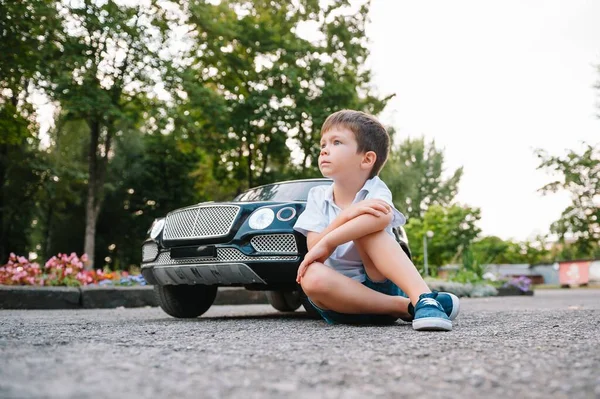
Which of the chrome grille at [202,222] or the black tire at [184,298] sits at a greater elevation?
the chrome grille at [202,222]

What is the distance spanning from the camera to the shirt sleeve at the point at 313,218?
3.73 meters

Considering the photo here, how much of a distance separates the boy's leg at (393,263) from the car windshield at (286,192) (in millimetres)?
1682

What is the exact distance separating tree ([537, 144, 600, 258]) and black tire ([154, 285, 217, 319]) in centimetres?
2754

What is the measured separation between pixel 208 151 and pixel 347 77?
213 inches

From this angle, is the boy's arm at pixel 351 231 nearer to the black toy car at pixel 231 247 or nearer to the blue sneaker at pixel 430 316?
the blue sneaker at pixel 430 316

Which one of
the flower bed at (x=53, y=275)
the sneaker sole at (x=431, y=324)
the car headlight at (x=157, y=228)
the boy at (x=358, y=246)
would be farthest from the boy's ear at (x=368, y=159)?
the flower bed at (x=53, y=275)

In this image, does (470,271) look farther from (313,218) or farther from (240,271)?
(313,218)

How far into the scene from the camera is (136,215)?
2862 centimetres

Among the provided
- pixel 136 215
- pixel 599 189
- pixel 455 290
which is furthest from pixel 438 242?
pixel 455 290

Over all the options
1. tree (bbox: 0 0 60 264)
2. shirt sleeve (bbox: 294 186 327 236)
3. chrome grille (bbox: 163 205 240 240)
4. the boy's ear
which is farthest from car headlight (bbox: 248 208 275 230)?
tree (bbox: 0 0 60 264)

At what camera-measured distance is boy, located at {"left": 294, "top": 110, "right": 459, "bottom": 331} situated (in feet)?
10.8

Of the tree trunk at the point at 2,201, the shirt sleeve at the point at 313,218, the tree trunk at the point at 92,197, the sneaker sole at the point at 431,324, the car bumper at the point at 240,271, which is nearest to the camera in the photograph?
the sneaker sole at the point at 431,324

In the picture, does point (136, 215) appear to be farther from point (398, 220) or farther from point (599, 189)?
point (398, 220)

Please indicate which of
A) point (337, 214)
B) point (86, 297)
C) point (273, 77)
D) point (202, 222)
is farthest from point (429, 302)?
point (273, 77)
